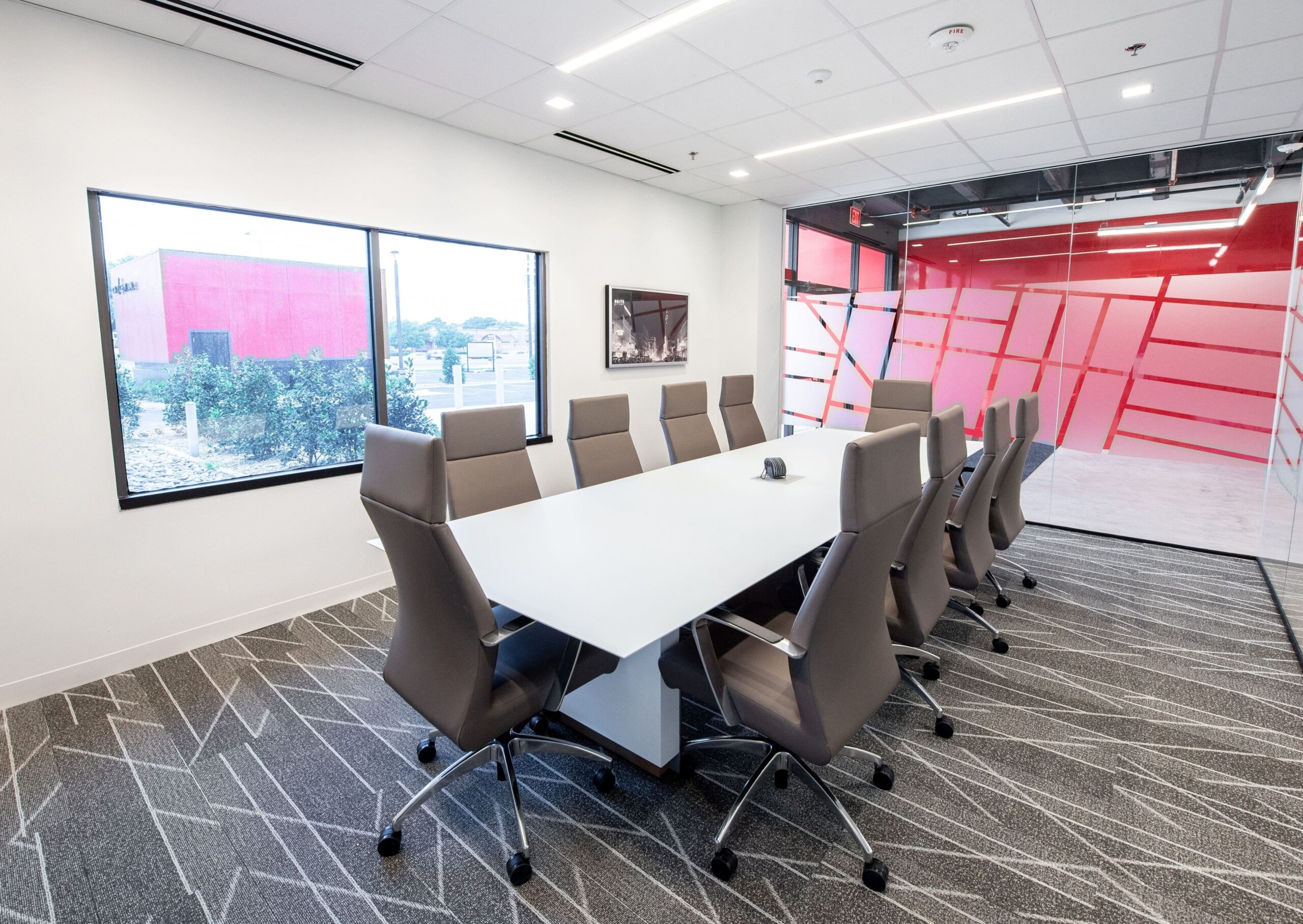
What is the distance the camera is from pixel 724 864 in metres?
1.82

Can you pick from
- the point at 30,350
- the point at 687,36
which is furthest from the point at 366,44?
the point at 30,350

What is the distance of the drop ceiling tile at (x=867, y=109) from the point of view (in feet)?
11.7

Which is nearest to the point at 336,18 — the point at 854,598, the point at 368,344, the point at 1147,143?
the point at 368,344

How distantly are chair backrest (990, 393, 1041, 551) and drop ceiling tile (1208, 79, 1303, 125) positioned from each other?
2104 millimetres

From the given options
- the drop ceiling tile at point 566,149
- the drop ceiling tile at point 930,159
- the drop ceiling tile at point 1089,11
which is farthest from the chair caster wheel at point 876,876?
the drop ceiling tile at point 930,159

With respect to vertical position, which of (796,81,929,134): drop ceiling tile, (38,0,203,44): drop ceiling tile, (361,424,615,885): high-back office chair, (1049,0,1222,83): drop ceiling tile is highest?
(796,81,929,134): drop ceiling tile

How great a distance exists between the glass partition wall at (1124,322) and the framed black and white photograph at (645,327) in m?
1.86

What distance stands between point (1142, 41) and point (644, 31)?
2.29 m

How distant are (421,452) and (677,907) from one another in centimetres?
141

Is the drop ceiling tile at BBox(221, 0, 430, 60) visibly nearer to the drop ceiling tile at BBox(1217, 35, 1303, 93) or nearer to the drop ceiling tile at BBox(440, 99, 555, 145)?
the drop ceiling tile at BBox(440, 99, 555, 145)

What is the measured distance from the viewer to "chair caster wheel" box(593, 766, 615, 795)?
219cm

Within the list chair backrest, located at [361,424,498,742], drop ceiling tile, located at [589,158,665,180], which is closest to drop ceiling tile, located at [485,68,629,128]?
drop ceiling tile, located at [589,158,665,180]

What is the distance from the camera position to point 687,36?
2928mm

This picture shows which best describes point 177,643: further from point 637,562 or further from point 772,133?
point 772,133
